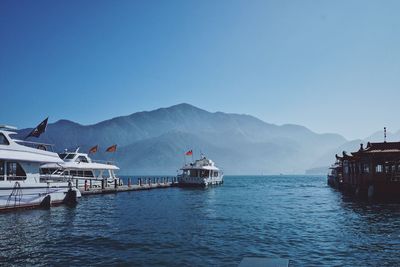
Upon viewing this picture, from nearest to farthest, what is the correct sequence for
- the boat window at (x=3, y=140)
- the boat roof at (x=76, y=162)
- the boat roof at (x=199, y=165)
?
the boat window at (x=3, y=140) < the boat roof at (x=76, y=162) < the boat roof at (x=199, y=165)

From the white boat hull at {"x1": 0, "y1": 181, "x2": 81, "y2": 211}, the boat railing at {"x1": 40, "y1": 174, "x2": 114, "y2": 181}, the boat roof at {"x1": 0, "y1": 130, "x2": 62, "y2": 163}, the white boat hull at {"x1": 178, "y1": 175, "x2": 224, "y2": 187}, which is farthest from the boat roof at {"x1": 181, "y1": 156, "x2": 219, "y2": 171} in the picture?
the boat roof at {"x1": 0, "y1": 130, "x2": 62, "y2": 163}

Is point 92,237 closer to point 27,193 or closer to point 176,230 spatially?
point 176,230

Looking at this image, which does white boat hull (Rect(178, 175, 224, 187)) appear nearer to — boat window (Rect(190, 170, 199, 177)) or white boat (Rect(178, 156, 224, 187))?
white boat (Rect(178, 156, 224, 187))

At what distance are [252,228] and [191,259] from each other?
30.6 feet

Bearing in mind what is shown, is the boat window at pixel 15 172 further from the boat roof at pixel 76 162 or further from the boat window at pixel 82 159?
the boat window at pixel 82 159

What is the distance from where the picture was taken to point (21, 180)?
32.8 metres

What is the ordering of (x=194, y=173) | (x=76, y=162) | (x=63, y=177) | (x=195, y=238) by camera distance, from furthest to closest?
(x=194, y=173), (x=76, y=162), (x=63, y=177), (x=195, y=238)

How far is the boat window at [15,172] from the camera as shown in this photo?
31889 millimetres

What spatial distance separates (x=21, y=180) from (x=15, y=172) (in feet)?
2.94

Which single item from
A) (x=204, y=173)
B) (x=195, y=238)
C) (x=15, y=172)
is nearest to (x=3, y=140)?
(x=15, y=172)

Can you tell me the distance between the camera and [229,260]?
53.6 feet

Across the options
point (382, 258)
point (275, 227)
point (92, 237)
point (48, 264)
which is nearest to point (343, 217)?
point (275, 227)

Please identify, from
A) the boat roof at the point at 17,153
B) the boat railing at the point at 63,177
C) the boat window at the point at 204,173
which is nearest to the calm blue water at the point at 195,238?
the boat roof at the point at 17,153

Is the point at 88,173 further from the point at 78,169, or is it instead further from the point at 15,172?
the point at 15,172
